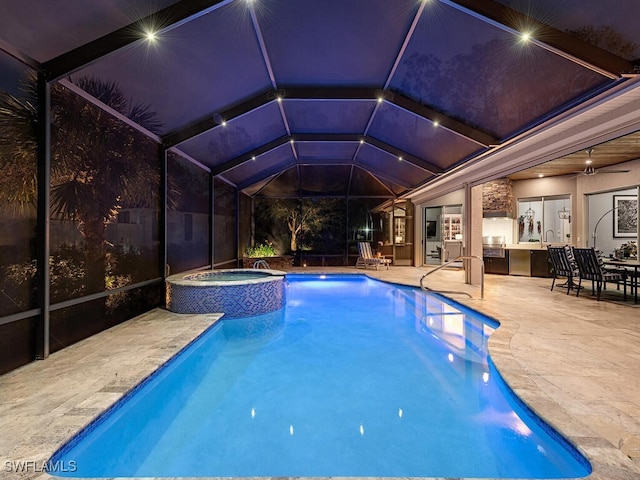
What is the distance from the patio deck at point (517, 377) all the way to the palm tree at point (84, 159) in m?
1.17

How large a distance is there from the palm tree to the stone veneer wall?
10451 mm

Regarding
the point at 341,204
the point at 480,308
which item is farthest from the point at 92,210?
the point at 341,204

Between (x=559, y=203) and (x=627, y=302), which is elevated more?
(x=559, y=203)

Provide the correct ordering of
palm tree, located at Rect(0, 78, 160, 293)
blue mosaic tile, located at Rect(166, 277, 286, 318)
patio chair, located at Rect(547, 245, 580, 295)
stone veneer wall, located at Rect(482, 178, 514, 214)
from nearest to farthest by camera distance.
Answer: palm tree, located at Rect(0, 78, 160, 293) → blue mosaic tile, located at Rect(166, 277, 286, 318) → patio chair, located at Rect(547, 245, 580, 295) → stone veneer wall, located at Rect(482, 178, 514, 214)

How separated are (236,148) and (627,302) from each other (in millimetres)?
9123

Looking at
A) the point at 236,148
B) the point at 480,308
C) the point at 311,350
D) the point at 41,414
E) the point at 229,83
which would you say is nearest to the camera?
the point at 41,414

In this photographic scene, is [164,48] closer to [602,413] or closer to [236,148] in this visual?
[236,148]

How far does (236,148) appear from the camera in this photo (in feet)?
26.3

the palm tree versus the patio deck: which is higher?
the palm tree

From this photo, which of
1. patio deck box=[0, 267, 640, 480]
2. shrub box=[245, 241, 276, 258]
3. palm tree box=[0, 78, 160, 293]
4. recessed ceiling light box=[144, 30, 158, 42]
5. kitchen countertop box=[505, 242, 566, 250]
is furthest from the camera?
shrub box=[245, 241, 276, 258]

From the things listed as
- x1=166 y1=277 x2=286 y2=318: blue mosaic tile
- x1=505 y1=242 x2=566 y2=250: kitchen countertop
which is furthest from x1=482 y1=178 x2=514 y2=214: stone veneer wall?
x1=166 y1=277 x2=286 y2=318: blue mosaic tile

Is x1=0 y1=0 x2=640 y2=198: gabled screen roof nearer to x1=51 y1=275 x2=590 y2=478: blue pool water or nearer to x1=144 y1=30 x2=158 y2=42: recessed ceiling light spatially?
x1=144 y1=30 x2=158 y2=42: recessed ceiling light

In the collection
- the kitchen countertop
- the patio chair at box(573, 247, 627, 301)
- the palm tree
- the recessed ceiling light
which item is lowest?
the patio chair at box(573, 247, 627, 301)

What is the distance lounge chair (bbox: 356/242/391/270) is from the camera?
12078mm
